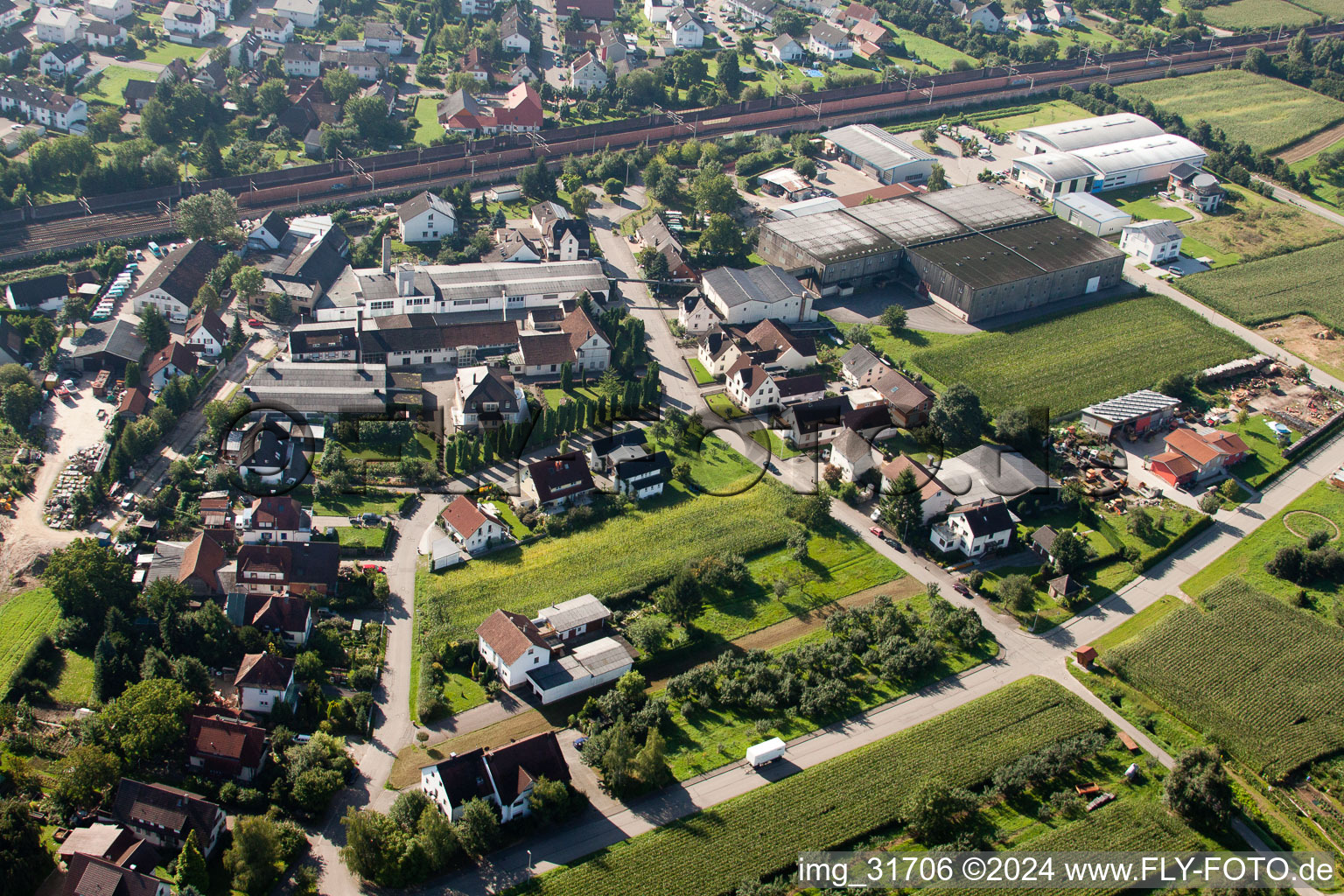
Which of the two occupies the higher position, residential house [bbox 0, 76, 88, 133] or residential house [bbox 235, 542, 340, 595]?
residential house [bbox 0, 76, 88, 133]

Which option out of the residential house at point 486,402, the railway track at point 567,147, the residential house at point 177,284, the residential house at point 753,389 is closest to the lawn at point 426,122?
the railway track at point 567,147

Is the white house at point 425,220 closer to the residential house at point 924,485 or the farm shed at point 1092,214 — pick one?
the residential house at point 924,485

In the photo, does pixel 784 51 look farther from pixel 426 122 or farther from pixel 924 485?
pixel 924 485

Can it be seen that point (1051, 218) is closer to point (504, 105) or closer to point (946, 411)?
point (946, 411)

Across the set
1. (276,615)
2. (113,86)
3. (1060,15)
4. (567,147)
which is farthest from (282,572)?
(1060,15)

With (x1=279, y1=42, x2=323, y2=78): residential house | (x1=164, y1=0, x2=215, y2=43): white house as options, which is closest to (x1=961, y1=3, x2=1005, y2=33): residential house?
(x1=279, y1=42, x2=323, y2=78): residential house

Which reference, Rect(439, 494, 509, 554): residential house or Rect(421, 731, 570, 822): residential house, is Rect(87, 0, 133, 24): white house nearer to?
Rect(439, 494, 509, 554): residential house

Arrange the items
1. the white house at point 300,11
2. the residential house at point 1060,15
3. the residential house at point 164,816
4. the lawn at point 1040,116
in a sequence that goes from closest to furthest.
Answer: the residential house at point 164,816 → the lawn at point 1040,116 → the white house at point 300,11 → the residential house at point 1060,15
